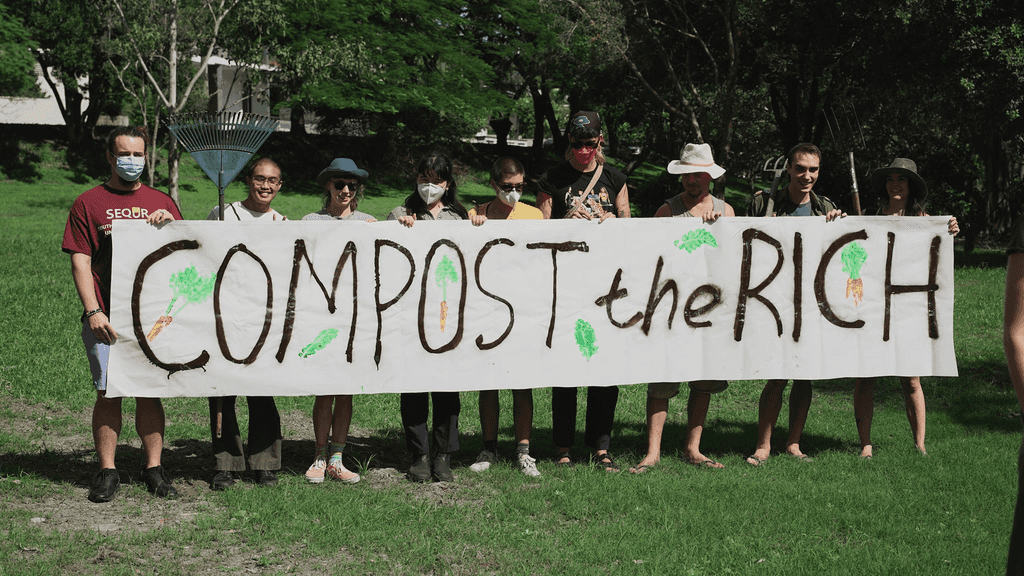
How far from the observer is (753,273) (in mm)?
5992

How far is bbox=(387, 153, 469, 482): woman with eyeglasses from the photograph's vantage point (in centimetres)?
561

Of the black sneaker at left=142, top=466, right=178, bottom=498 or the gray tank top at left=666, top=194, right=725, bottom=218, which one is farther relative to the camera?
the gray tank top at left=666, top=194, right=725, bottom=218

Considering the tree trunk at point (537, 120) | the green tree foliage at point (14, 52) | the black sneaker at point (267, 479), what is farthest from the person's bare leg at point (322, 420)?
the tree trunk at point (537, 120)

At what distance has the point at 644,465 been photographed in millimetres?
5930

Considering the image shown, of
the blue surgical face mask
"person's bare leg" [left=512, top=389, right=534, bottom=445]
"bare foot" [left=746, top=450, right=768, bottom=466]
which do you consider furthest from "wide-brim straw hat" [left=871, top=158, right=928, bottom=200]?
the blue surgical face mask

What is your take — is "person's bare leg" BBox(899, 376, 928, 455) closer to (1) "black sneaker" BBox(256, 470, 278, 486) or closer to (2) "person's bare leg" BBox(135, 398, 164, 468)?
(1) "black sneaker" BBox(256, 470, 278, 486)

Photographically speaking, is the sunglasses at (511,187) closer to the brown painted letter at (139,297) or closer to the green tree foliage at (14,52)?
the brown painted letter at (139,297)

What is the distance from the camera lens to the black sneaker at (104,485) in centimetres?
510

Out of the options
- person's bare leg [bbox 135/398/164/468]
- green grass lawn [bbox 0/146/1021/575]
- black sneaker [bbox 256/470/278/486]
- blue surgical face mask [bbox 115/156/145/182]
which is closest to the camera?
green grass lawn [bbox 0/146/1021/575]

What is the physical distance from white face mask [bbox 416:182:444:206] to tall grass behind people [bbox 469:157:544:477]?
0.23 m

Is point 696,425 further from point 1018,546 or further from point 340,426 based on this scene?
point 1018,546

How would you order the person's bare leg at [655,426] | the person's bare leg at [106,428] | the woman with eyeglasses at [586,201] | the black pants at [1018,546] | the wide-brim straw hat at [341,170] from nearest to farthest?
1. the black pants at [1018,546]
2. the person's bare leg at [106,428]
3. the wide-brim straw hat at [341,170]
4. the woman with eyeglasses at [586,201]
5. the person's bare leg at [655,426]

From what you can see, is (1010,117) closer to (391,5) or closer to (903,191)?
(903,191)

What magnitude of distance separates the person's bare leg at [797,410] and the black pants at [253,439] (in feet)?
11.1
